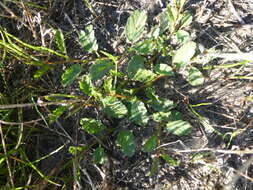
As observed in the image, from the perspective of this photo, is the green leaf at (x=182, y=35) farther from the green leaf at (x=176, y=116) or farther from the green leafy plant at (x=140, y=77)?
the green leaf at (x=176, y=116)

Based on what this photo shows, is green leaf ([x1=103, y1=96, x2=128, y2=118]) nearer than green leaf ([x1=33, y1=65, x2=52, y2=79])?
Yes

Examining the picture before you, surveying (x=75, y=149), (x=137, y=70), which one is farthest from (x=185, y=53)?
(x=75, y=149)

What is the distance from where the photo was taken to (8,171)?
118cm

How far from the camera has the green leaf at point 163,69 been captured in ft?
3.71

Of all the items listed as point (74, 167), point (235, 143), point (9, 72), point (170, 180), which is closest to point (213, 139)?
point (235, 143)

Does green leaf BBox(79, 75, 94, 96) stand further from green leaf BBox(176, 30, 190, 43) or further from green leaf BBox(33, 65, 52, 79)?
green leaf BBox(176, 30, 190, 43)

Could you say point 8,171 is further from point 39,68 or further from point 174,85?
point 174,85

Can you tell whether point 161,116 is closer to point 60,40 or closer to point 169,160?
point 169,160

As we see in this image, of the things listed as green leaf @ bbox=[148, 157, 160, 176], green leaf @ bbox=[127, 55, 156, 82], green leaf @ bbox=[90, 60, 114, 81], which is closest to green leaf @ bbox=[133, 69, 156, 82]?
green leaf @ bbox=[127, 55, 156, 82]

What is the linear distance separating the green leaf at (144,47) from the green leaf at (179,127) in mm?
275

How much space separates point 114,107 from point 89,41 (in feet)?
0.90

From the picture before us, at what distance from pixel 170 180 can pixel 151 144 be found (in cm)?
17

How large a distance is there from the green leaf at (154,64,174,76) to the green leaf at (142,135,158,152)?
0.24 meters

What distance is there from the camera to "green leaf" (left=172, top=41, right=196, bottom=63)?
3.70 ft
